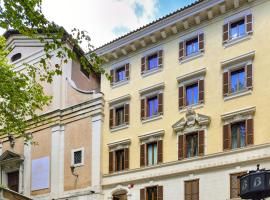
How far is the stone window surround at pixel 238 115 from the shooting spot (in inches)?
1039

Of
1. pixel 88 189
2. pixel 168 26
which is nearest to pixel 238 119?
pixel 168 26

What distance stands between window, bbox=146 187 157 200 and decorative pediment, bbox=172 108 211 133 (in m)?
3.45

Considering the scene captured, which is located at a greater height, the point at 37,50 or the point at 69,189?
the point at 37,50

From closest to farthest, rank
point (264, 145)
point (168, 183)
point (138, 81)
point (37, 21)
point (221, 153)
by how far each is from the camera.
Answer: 1. point (37, 21)
2. point (264, 145)
3. point (221, 153)
4. point (168, 183)
5. point (138, 81)

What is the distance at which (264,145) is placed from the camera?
25594 mm

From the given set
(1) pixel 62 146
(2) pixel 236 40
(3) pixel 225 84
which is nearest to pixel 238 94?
(3) pixel 225 84

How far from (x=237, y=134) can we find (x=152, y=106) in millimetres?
6127

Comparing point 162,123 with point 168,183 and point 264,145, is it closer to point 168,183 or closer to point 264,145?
point 168,183

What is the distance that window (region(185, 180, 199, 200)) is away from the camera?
28.2m

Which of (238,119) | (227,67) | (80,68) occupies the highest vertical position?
(80,68)

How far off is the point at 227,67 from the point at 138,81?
20.5 ft

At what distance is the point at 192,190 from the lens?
28422 millimetres

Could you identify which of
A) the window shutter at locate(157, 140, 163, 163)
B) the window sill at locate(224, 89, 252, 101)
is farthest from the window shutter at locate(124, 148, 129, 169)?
the window sill at locate(224, 89, 252, 101)

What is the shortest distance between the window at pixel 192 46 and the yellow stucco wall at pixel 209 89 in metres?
0.61
